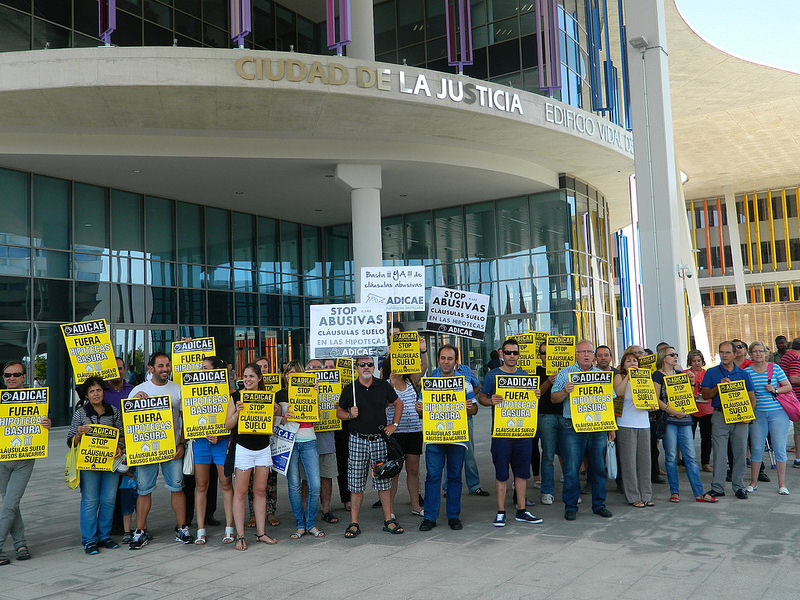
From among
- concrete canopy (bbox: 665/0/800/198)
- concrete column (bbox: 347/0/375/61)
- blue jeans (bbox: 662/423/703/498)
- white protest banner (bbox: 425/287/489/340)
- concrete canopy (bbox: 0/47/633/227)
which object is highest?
concrete canopy (bbox: 665/0/800/198)

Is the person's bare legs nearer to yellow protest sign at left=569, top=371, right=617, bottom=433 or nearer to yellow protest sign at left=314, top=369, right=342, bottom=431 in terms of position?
yellow protest sign at left=314, top=369, right=342, bottom=431

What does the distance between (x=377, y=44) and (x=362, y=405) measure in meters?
22.1

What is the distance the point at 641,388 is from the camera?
8.62 meters

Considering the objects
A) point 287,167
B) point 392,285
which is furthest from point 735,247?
point 392,285

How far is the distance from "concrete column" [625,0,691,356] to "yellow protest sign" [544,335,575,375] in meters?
3.61

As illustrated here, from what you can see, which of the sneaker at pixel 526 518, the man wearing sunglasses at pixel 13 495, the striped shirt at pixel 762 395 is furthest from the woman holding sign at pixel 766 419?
the man wearing sunglasses at pixel 13 495

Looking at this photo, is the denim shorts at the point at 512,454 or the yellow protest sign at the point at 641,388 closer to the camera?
the denim shorts at the point at 512,454

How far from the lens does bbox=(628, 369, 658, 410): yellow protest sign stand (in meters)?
8.60

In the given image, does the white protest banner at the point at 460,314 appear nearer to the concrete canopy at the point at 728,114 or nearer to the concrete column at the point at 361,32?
the concrete column at the point at 361,32

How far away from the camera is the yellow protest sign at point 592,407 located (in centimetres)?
823

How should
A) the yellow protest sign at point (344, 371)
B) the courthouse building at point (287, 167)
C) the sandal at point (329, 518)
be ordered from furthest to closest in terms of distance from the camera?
1. the courthouse building at point (287, 167)
2. the yellow protest sign at point (344, 371)
3. the sandal at point (329, 518)

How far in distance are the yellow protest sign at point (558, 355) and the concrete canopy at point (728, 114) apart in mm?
17035

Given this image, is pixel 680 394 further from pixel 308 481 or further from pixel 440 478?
pixel 308 481

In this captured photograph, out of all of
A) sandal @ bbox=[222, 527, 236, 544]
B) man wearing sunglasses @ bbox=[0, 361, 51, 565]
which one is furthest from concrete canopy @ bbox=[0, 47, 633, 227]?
sandal @ bbox=[222, 527, 236, 544]
